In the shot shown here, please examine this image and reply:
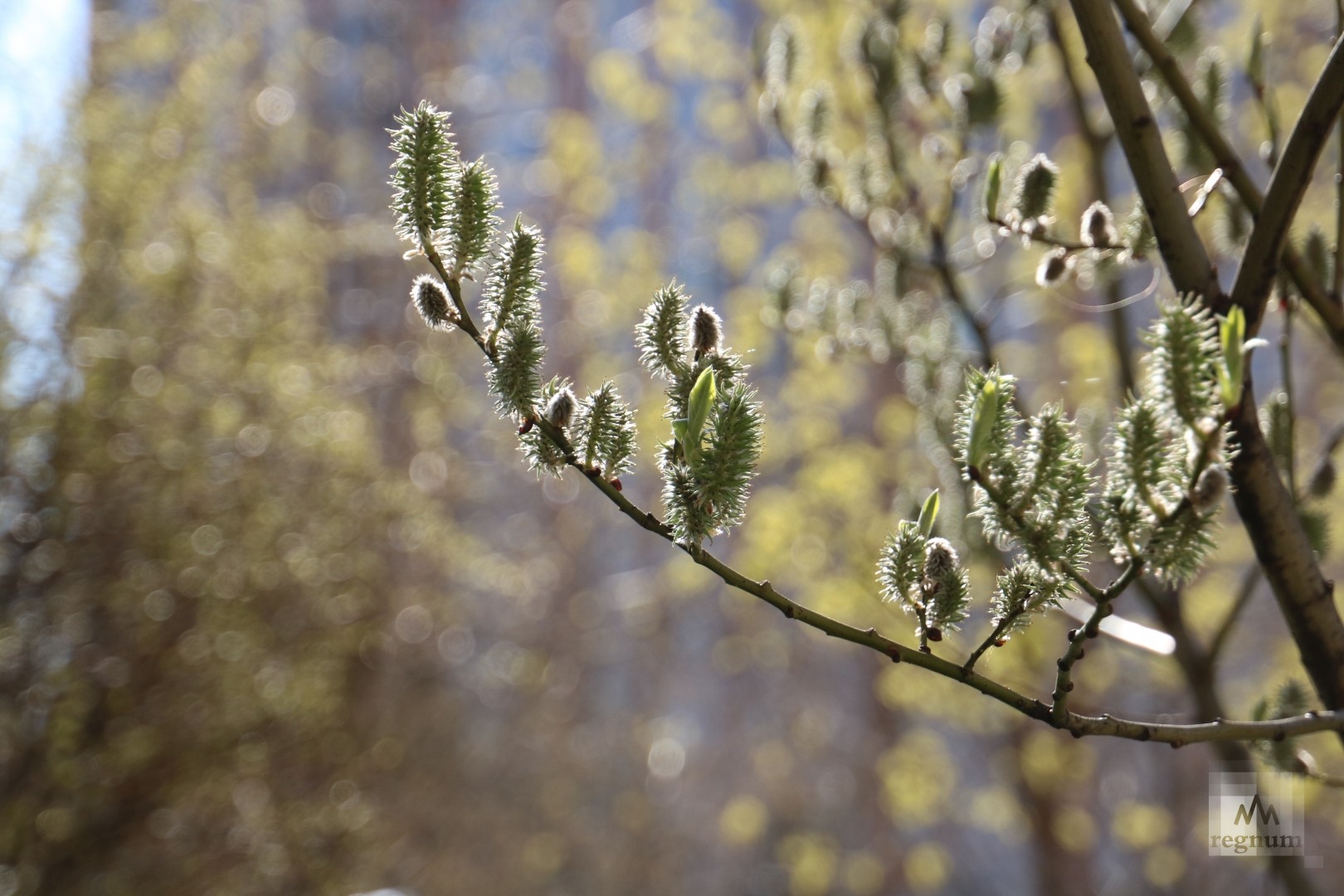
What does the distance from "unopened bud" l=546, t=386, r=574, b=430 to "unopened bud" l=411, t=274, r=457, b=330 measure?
Answer: 0.19 feet

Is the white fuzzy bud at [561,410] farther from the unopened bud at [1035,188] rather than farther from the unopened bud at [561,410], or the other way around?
the unopened bud at [1035,188]

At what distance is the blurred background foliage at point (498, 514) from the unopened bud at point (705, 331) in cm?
44

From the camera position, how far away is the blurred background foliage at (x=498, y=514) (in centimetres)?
130

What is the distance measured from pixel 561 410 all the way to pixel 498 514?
2.79 metres

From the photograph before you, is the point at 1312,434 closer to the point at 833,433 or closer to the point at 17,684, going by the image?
the point at 833,433

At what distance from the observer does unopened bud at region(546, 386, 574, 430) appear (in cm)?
42

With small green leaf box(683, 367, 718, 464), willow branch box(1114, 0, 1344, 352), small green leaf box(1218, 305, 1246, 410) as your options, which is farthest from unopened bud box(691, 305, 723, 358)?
willow branch box(1114, 0, 1344, 352)

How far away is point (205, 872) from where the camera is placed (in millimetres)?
1399

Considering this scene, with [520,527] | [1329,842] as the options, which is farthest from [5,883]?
[1329,842]

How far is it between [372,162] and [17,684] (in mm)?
2648

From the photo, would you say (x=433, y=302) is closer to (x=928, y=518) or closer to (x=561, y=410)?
(x=561, y=410)

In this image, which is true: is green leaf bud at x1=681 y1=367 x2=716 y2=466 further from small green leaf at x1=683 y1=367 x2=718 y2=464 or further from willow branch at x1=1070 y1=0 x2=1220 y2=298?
willow branch at x1=1070 y1=0 x2=1220 y2=298

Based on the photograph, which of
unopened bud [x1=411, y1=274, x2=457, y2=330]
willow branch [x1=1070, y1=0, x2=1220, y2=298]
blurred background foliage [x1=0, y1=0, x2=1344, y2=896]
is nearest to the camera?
unopened bud [x1=411, y1=274, x2=457, y2=330]

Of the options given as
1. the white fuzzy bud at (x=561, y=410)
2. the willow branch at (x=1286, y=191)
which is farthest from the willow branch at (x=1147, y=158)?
the white fuzzy bud at (x=561, y=410)
